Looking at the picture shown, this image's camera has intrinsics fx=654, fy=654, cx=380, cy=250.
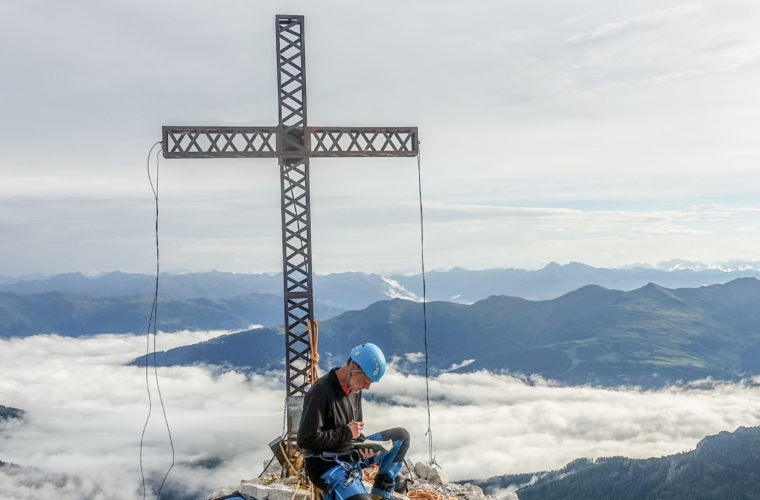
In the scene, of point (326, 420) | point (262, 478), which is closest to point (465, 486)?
point (262, 478)

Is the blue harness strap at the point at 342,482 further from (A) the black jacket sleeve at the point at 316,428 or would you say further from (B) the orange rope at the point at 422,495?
(B) the orange rope at the point at 422,495

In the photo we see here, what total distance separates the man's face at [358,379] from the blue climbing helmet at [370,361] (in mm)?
83

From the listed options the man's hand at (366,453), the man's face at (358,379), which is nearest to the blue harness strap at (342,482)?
the man's hand at (366,453)

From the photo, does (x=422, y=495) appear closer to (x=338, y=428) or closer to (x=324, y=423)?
(x=338, y=428)

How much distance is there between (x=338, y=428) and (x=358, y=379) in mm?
796

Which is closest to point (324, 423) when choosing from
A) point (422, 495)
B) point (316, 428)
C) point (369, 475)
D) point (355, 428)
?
point (316, 428)

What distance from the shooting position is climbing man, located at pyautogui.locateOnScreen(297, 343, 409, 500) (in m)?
9.30

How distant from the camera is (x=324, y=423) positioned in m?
9.45

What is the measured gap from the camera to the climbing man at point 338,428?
9.30 m

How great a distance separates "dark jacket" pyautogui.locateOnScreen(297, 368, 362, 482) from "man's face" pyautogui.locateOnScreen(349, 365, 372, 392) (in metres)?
0.24

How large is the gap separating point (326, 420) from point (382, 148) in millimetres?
13222

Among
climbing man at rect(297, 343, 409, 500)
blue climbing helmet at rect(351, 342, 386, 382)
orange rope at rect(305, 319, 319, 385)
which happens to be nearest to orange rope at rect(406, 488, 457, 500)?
orange rope at rect(305, 319, 319, 385)

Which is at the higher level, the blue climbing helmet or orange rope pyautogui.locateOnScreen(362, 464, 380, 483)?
the blue climbing helmet

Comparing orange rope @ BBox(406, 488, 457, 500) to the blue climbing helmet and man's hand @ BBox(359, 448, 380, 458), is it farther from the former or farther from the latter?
the blue climbing helmet
